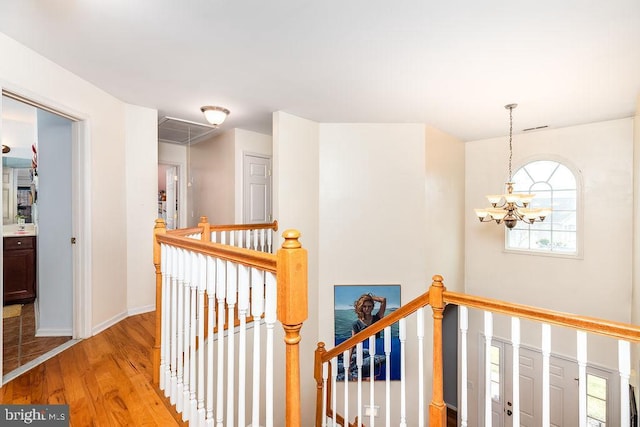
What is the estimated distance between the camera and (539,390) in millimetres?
4902

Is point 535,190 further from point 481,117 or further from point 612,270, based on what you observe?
point 481,117

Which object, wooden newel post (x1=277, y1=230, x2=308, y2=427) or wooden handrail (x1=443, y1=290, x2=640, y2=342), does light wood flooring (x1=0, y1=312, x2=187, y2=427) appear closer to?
wooden newel post (x1=277, y1=230, x2=308, y2=427)

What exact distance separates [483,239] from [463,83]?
340cm

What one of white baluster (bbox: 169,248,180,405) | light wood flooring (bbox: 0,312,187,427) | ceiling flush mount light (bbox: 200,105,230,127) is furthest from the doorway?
white baluster (bbox: 169,248,180,405)

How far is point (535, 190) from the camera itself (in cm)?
518

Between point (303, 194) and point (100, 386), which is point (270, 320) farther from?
point (303, 194)

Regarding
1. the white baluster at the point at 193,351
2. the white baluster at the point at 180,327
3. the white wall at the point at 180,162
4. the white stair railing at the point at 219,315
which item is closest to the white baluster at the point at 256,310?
the white stair railing at the point at 219,315

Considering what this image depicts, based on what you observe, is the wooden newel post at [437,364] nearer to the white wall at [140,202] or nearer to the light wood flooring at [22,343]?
the light wood flooring at [22,343]

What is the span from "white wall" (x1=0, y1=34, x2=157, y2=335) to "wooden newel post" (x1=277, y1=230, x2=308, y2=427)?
260 cm

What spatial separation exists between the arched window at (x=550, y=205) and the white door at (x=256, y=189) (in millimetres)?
4161

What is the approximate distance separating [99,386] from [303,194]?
9.56ft

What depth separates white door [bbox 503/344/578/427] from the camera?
4680 mm

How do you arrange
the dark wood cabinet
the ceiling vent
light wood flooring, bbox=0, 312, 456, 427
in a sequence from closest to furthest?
light wood flooring, bbox=0, 312, 456, 427, the dark wood cabinet, the ceiling vent

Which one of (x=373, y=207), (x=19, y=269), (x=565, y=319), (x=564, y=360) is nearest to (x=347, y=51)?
(x=565, y=319)
